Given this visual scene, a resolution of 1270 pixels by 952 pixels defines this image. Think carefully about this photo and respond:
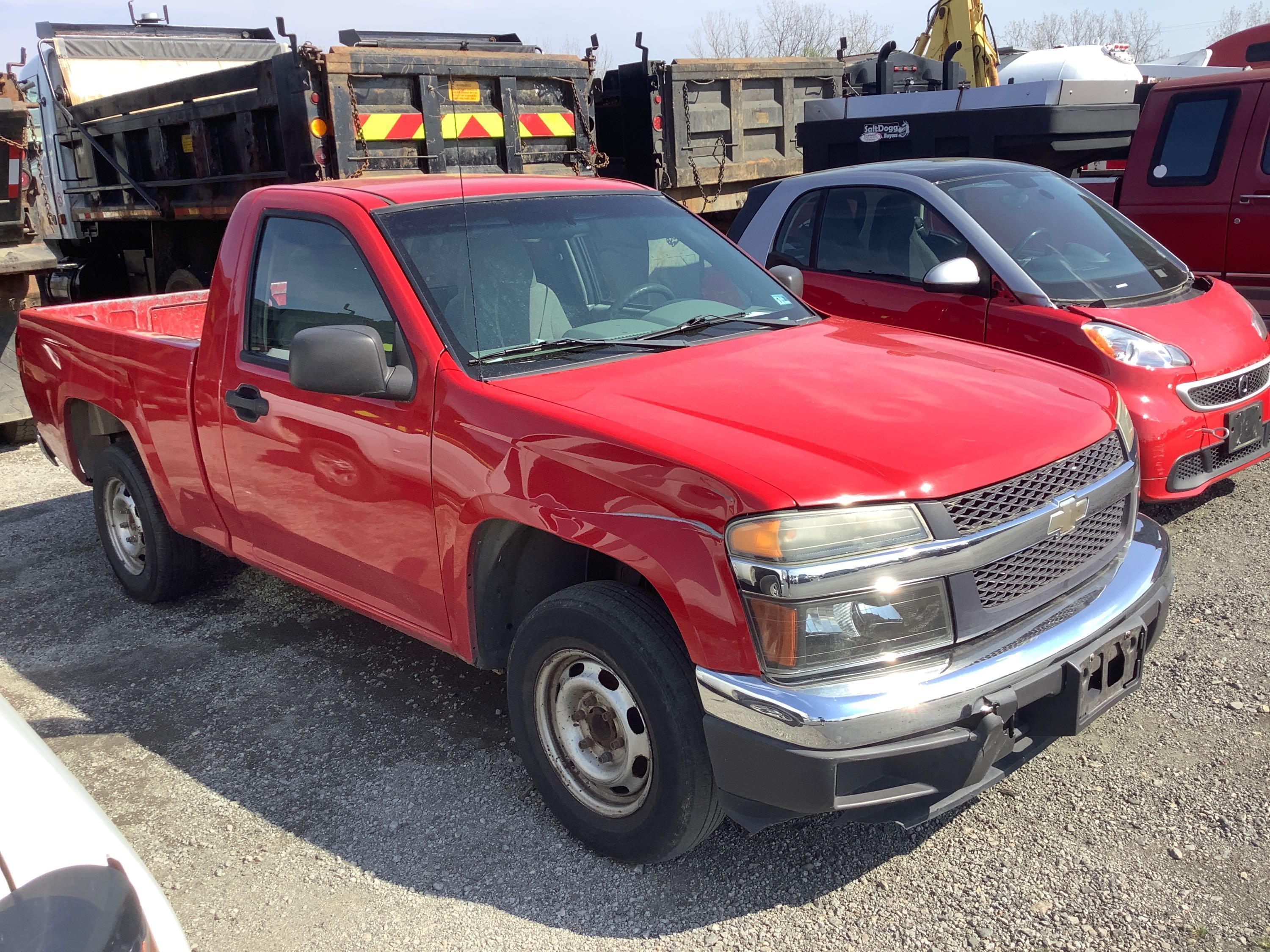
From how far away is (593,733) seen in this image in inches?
121

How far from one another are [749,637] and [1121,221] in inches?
185

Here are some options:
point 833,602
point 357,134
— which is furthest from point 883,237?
point 357,134

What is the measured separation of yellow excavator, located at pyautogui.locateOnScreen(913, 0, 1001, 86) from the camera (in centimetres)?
1377

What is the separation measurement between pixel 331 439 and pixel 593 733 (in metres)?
1.31

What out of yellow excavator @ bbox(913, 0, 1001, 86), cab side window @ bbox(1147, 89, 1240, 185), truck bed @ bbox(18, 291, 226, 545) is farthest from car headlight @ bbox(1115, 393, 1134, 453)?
yellow excavator @ bbox(913, 0, 1001, 86)

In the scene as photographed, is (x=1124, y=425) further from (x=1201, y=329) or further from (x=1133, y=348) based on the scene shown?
(x=1201, y=329)

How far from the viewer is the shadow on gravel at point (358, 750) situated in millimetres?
3004

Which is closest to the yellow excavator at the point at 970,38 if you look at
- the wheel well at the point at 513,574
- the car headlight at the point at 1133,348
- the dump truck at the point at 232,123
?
the dump truck at the point at 232,123

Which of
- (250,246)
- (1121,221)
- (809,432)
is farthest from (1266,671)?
(250,246)

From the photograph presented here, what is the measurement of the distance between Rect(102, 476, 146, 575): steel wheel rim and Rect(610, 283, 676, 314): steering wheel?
2.81 meters

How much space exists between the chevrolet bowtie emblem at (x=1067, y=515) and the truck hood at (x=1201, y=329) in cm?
247

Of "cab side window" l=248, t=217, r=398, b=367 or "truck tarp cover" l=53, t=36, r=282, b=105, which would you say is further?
"truck tarp cover" l=53, t=36, r=282, b=105

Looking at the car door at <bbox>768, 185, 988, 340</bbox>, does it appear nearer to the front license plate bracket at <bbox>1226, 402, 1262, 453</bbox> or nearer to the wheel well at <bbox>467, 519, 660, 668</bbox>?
the front license plate bracket at <bbox>1226, 402, 1262, 453</bbox>

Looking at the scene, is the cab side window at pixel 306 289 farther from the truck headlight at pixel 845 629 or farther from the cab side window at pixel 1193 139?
the cab side window at pixel 1193 139
